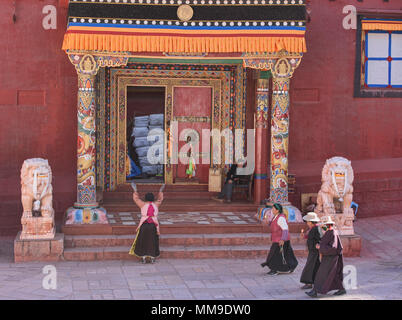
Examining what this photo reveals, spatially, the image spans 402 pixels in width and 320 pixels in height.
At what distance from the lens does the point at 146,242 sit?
10805 millimetres

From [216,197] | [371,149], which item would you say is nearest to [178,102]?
[216,197]

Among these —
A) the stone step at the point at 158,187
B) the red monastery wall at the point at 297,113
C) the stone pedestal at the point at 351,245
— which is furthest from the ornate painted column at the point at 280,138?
the stone step at the point at 158,187

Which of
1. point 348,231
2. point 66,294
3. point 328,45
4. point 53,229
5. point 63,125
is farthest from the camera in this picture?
point 328,45

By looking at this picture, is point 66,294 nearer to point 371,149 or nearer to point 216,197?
point 216,197

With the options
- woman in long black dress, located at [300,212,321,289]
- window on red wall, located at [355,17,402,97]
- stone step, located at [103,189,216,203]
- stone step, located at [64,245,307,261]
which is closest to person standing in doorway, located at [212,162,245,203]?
stone step, located at [103,189,216,203]

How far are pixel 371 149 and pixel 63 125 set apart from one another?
642 centimetres

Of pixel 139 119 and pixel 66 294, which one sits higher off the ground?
pixel 139 119

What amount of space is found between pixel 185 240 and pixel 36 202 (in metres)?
2.57

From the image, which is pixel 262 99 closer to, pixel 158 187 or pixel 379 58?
pixel 158 187

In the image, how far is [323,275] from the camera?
362 inches

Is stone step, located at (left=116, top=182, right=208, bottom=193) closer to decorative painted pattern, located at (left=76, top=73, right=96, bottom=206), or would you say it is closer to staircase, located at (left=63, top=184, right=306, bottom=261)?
staircase, located at (left=63, top=184, right=306, bottom=261)

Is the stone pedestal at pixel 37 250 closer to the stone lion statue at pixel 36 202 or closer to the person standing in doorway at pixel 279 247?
the stone lion statue at pixel 36 202

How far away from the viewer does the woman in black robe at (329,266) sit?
9.12 metres

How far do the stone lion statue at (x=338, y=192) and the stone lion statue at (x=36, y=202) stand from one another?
15.2 ft
